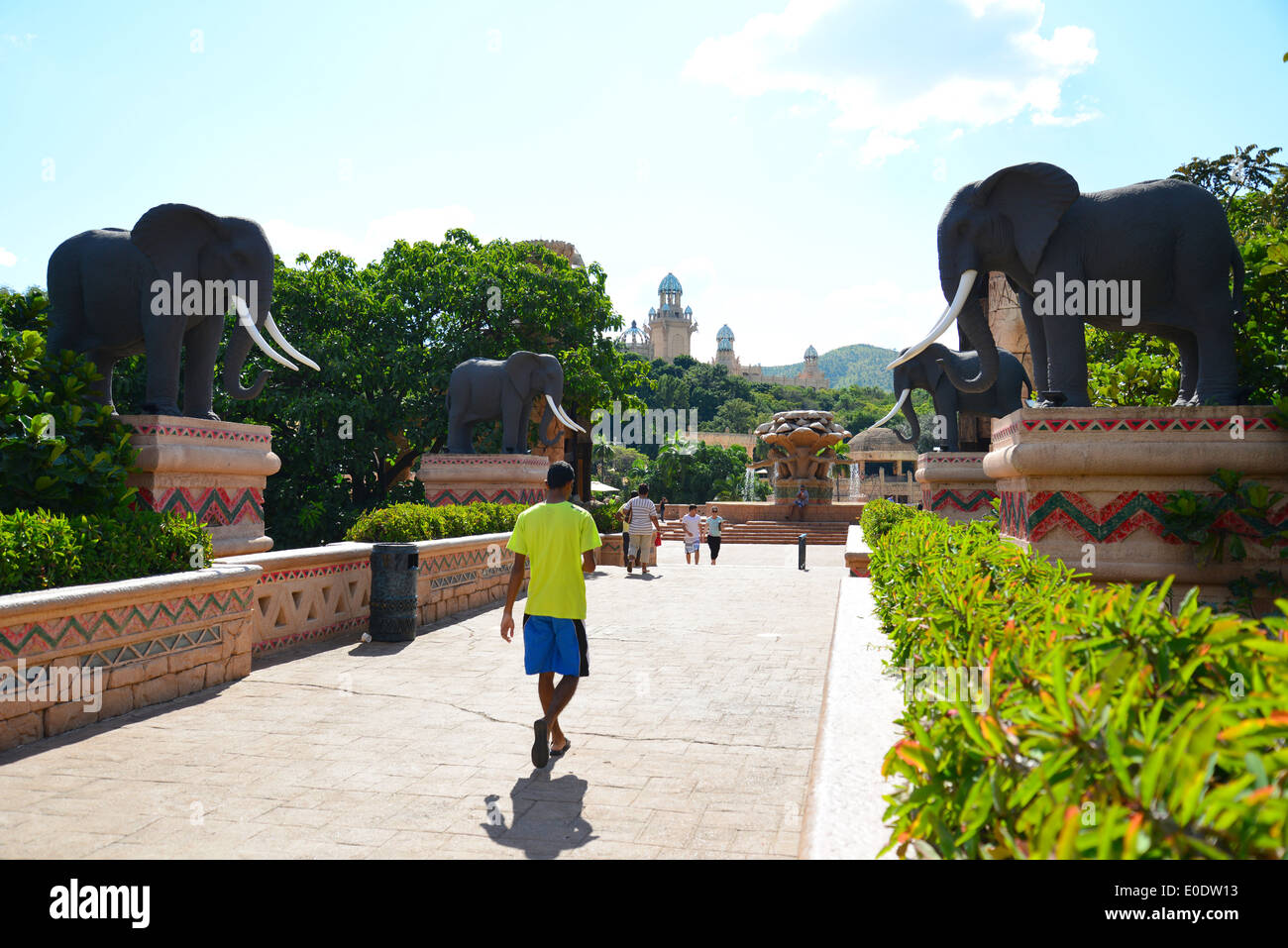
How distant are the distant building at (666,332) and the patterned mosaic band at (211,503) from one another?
436ft

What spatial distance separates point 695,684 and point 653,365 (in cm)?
10867

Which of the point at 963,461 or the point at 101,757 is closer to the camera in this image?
the point at 101,757

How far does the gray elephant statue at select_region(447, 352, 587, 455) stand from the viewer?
55.4 feet

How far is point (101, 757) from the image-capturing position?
16.3ft

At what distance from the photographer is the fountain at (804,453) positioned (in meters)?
37.0

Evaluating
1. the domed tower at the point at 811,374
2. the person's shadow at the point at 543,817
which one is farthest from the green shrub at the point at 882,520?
the domed tower at the point at 811,374

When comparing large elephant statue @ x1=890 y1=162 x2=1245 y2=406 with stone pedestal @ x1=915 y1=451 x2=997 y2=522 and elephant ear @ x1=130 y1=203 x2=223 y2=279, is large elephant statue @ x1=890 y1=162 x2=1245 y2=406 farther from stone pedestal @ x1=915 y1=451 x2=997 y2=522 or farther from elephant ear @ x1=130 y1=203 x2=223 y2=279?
elephant ear @ x1=130 y1=203 x2=223 y2=279

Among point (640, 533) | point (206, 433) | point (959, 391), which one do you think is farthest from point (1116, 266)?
point (640, 533)

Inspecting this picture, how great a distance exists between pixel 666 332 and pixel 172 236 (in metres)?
143

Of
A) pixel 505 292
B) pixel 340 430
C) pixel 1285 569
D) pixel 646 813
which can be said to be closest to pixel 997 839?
pixel 646 813

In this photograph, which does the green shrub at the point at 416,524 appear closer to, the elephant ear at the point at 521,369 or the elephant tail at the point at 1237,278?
the elephant ear at the point at 521,369

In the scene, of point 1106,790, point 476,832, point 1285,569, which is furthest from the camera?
point 1285,569

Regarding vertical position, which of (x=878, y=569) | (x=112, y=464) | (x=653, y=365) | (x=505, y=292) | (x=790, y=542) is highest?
(x=653, y=365)
